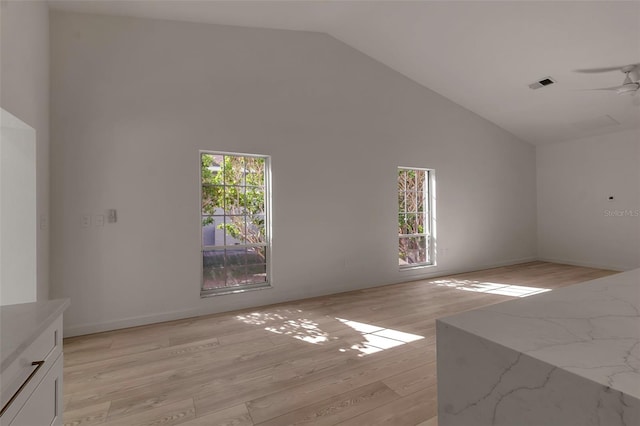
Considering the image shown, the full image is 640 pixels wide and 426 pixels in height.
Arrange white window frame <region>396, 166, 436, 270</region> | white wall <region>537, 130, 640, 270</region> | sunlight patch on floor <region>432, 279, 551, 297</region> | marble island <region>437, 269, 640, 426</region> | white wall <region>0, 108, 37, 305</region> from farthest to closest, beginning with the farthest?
1. white wall <region>537, 130, 640, 270</region>
2. white window frame <region>396, 166, 436, 270</region>
3. sunlight patch on floor <region>432, 279, 551, 297</region>
4. white wall <region>0, 108, 37, 305</region>
5. marble island <region>437, 269, 640, 426</region>

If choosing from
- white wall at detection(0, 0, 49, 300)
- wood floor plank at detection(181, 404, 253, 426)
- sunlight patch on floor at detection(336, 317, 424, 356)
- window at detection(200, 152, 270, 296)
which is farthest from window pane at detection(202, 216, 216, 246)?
wood floor plank at detection(181, 404, 253, 426)

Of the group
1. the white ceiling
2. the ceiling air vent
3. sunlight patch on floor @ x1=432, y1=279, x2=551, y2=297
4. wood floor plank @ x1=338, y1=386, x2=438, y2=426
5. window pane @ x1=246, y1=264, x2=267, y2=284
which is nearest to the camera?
wood floor plank @ x1=338, y1=386, x2=438, y2=426

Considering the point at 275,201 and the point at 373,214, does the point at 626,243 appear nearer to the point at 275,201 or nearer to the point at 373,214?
the point at 373,214

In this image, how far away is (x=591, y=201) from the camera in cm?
625

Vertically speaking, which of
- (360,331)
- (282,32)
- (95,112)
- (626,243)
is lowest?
(360,331)

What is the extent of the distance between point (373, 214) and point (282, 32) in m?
2.96

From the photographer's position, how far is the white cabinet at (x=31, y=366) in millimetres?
909

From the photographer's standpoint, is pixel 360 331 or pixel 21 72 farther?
pixel 360 331

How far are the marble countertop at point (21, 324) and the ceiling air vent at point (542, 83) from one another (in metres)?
6.13

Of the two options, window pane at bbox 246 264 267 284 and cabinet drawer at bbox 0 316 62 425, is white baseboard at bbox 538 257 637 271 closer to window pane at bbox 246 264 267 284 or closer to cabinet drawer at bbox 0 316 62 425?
window pane at bbox 246 264 267 284

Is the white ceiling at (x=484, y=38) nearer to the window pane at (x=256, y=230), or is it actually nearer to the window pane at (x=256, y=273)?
the window pane at (x=256, y=230)

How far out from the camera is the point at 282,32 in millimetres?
4145

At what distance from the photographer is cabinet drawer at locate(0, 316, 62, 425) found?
892 mm

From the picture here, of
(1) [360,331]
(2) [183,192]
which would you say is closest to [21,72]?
(2) [183,192]
